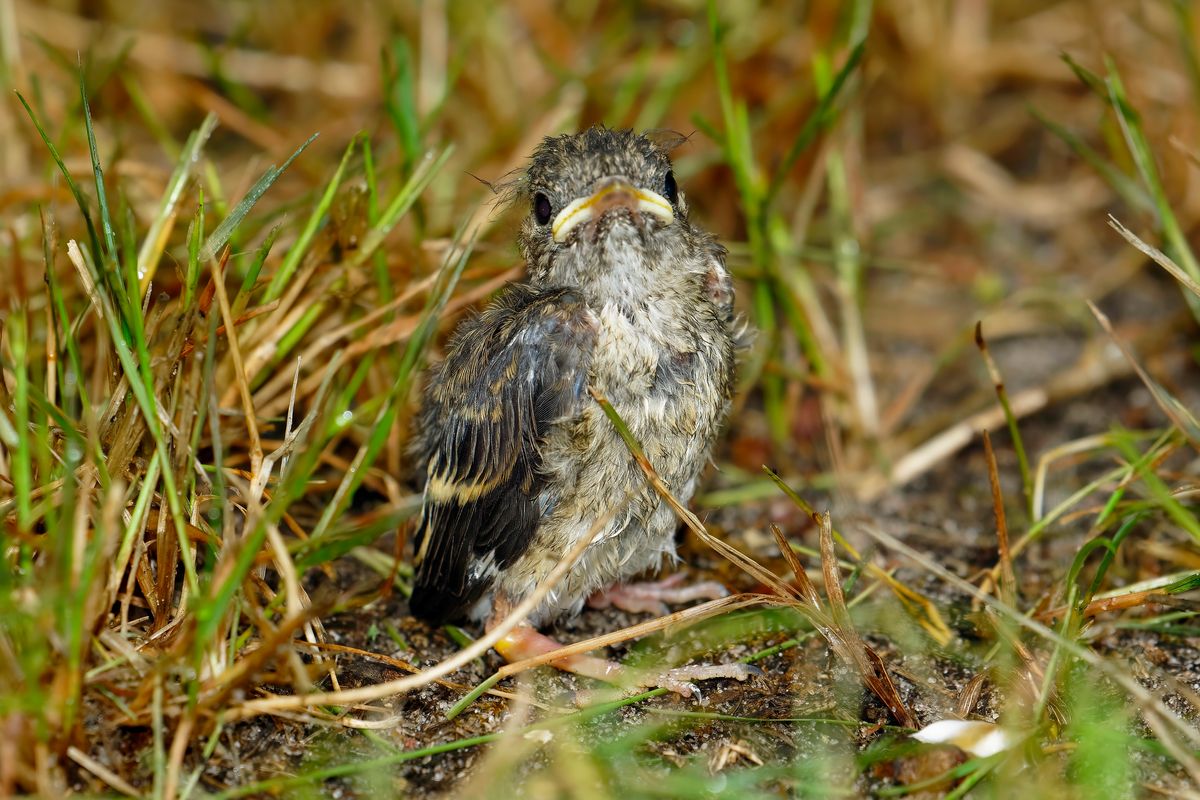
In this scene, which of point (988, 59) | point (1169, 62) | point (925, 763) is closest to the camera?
point (925, 763)

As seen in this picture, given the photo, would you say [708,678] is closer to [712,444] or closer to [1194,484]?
[712,444]

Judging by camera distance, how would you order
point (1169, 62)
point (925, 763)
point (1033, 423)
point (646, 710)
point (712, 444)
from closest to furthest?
1. point (925, 763)
2. point (646, 710)
3. point (712, 444)
4. point (1033, 423)
5. point (1169, 62)

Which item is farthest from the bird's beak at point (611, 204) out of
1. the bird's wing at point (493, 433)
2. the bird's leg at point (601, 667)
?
the bird's leg at point (601, 667)

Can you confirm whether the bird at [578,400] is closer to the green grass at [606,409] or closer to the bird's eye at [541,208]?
the bird's eye at [541,208]

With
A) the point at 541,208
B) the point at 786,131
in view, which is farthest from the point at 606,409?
the point at 786,131

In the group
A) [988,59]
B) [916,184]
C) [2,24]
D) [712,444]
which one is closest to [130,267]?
[712,444]

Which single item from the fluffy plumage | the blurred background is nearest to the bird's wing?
the fluffy plumage

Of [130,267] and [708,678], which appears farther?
[708,678]
